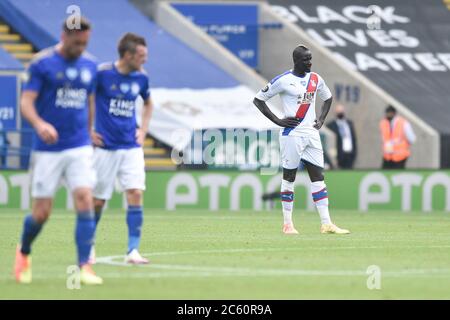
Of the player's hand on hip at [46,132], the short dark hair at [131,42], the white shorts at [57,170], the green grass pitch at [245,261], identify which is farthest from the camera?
the short dark hair at [131,42]

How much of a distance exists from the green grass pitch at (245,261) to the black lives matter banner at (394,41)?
1210 centimetres

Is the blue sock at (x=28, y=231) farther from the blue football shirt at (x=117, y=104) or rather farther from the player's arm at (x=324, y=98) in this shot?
the player's arm at (x=324, y=98)

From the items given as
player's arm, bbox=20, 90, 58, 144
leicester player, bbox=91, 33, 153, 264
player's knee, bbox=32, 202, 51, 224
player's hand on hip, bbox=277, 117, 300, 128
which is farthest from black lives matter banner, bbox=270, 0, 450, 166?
player's arm, bbox=20, 90, 58, 144

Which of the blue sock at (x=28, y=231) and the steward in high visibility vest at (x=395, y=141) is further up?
the steward in high visibility vest at (x=395, y=141)

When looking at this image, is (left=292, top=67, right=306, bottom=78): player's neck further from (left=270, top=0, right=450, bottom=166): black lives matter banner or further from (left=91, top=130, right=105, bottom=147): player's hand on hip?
(left=270, top=0, right=450, bottom=166): black lives matter banner

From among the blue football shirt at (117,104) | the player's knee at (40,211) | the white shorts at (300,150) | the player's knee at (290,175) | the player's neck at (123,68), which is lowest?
the player's knee at (40,211)

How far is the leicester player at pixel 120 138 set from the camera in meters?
12.9

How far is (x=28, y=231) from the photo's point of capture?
11672 millimetres

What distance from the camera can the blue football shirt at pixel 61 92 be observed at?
11312mm

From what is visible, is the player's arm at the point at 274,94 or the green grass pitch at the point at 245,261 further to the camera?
the player's arm at the point at 274,94

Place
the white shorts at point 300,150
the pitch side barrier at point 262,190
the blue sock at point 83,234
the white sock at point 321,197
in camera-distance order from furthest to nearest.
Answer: the pitch side barrier at point 262,190 → the white sock at point 321,197 → the white shorts at point 300,150 → the blue sock at point 83,234

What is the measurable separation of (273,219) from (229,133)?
686 centimetres

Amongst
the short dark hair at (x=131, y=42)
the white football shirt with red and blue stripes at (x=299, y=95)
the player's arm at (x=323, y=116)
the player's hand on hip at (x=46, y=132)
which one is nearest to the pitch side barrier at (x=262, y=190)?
the player's arm at (x=323, y=116)

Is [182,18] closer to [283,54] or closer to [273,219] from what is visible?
[283,54]
